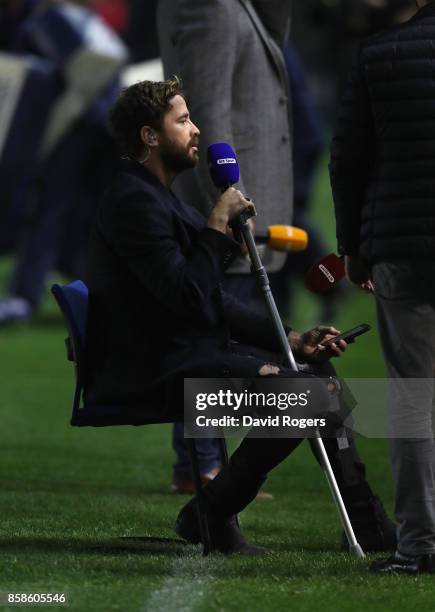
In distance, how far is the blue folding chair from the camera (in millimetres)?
5023

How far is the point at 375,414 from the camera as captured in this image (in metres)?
5.61

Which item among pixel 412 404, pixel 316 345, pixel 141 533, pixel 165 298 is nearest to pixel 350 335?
pixel 316 345

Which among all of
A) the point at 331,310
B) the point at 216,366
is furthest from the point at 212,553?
the point at 331,310

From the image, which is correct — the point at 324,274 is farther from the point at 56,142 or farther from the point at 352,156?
the point at 56,142

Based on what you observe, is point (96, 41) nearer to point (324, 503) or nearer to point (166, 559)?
point (324, 503)

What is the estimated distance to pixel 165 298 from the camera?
4.94 metres

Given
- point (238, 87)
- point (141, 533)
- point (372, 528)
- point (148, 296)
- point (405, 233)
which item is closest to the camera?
point (405, 233)

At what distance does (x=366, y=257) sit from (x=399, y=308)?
0.18m

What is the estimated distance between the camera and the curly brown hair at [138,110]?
5195 millimetres

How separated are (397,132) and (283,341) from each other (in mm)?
709

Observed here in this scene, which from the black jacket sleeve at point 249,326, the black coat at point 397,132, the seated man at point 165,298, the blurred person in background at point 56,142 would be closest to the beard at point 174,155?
the seated man at point 165,298

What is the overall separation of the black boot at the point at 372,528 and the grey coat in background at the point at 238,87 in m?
1.18

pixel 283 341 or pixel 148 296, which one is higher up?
pixel 148 296

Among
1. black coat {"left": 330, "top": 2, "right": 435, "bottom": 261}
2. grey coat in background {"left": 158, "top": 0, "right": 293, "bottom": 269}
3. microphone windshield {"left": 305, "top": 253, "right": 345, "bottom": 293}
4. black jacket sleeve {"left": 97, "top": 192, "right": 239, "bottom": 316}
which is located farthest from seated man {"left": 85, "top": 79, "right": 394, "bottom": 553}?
grey coat in background {"left": 158, "top": 0, "right": 293, "bottom": 269}
